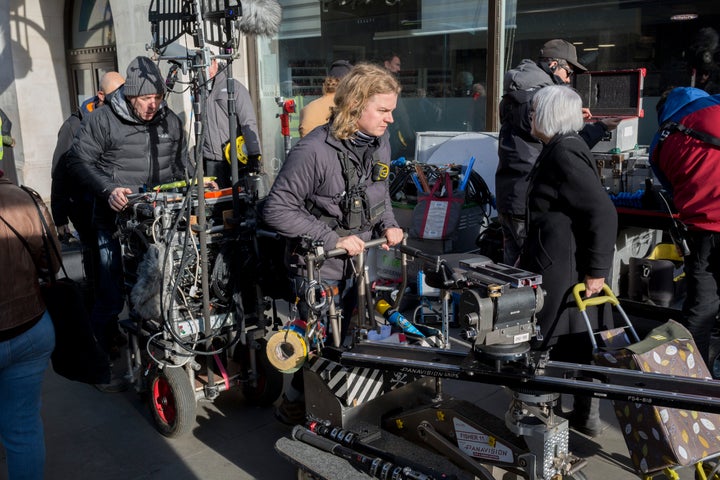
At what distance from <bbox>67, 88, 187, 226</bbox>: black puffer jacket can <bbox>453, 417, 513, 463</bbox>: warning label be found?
2.64 meters

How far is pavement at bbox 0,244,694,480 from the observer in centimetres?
379

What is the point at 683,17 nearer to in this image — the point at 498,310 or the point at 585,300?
the point at 585,300

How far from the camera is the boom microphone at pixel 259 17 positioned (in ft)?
26.3

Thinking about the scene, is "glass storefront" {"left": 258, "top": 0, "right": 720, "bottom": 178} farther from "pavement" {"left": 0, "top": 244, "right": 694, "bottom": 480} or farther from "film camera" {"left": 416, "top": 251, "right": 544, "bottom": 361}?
"film camera" {"left": 416, "top": 251, "right": 544, "bottom": 361}

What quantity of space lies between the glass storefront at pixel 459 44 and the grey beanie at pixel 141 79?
4.23 meters

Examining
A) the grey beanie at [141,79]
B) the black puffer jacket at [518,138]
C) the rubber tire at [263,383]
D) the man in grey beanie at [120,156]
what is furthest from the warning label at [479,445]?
the grey beanie at [141,79]

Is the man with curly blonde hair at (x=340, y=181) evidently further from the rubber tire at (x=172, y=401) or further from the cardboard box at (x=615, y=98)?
the cardboard box at (x=615, y=98)

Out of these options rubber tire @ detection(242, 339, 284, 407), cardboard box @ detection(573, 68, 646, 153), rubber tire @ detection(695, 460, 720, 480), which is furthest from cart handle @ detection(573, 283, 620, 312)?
cardboard box @ detection(573, 68, 646, 153)

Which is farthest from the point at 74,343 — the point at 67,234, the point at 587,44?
the point at 587,44

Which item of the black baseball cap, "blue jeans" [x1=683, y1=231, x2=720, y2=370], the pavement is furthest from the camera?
the black baseball cap

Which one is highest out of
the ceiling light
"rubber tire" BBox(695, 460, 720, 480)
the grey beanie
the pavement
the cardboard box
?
the ceiling light

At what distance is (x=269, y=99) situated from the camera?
10141 mm

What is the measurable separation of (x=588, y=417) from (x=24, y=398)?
2.91 m

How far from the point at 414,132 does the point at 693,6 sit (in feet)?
11.0
